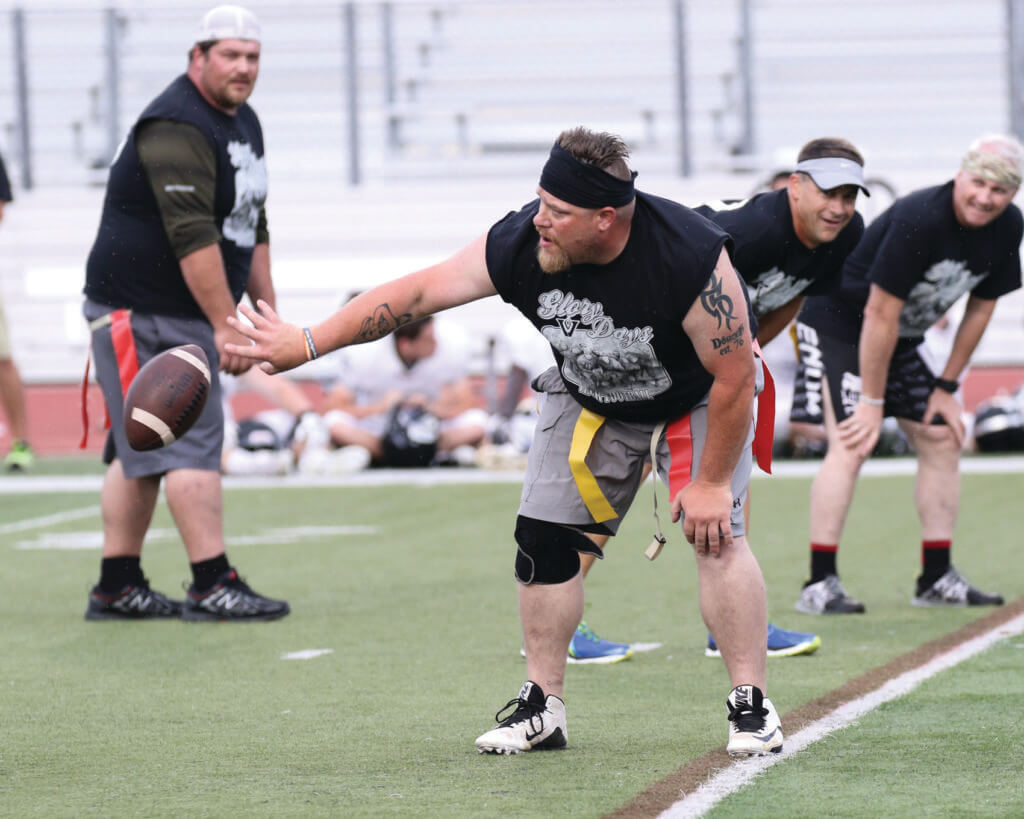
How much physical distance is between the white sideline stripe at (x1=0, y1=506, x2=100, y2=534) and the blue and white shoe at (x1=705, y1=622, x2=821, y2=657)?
5158 millimetres

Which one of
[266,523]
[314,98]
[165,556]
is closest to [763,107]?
[314,98]

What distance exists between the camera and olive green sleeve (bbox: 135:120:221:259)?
5855 mm

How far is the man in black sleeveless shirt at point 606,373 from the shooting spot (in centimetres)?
366

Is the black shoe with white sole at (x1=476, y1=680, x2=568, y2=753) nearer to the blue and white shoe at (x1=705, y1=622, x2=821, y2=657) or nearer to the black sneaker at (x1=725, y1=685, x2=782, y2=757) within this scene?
the black sneaker at (x1=725, y1=685, x2=782, y2=757)

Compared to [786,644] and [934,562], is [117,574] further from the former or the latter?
[934,562]

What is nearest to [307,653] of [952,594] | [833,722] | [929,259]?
[833,722]

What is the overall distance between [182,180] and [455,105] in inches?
519

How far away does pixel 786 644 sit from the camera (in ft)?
17.5

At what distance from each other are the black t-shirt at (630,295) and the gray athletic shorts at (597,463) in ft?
0.46

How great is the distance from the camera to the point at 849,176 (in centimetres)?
520

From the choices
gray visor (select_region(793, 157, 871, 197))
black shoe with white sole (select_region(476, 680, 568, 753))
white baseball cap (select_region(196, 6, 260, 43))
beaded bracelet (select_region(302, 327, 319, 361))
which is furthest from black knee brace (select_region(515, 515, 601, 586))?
white baseball cap (select_region(196, 6, 260, 43))

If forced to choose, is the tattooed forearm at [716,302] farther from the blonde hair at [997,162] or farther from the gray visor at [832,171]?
the blonde hair at [997,162]

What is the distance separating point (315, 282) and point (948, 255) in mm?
11598

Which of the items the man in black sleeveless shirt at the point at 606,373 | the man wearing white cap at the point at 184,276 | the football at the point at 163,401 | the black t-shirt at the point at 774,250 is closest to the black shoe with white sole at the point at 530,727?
the man in black sleeveless shirt at the point at 606,373
